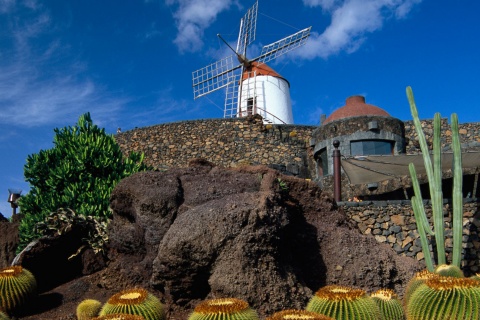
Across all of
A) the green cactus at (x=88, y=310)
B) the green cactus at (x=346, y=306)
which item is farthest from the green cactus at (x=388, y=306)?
the green cactus at (x=88, y=310)

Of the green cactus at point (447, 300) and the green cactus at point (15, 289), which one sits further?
the green cactus at point (15, 289)

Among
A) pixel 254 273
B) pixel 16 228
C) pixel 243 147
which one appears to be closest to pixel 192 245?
pixel 254 273

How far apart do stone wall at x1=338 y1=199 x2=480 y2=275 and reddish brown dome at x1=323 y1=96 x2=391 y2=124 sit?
834 cm

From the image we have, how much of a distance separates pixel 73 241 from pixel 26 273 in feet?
5.44

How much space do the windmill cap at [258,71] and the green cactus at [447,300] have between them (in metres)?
24.0

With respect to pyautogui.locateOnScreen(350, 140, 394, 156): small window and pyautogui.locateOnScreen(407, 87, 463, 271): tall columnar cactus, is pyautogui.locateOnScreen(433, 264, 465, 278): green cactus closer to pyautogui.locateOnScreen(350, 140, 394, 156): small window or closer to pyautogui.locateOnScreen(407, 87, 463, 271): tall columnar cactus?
pyautogui.locateOnScreen(407, 87, 463, 271): tall columnar cactus

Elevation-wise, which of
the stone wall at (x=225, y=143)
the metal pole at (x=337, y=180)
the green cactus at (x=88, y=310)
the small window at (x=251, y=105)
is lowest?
the green cactus at (x=88, y=310)

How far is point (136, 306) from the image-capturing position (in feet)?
17.5

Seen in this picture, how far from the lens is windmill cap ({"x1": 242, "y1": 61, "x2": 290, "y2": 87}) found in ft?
93.8

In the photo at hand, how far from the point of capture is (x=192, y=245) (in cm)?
626

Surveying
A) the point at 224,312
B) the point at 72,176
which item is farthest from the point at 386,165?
the point at 224,312

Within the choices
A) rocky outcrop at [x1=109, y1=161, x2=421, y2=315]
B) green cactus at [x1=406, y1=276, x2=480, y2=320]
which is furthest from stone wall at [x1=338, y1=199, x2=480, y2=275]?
green cactus at [x1=406, y1=276, x2=480, y2=320]

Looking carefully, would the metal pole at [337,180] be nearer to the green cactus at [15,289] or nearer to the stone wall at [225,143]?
the green cactus at [15,289]

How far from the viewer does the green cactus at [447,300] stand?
4867mm
